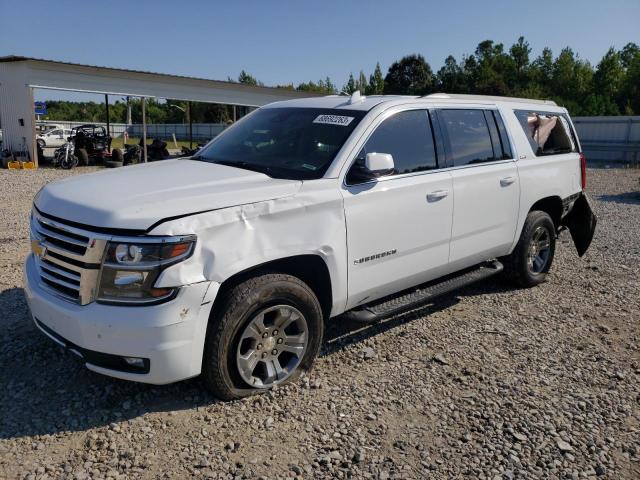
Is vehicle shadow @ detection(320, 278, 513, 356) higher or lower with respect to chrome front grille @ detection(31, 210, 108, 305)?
lower

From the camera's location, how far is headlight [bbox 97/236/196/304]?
9.74ft

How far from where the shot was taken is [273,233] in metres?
3.40

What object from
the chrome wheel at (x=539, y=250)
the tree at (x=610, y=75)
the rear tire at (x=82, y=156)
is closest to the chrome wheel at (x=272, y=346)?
the chrome wheel at (x=539, y=250)

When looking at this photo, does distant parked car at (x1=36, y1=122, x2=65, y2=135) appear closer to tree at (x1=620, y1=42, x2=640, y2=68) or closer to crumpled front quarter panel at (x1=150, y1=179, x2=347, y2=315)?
crumpled front quarter panel at (x1=150, y1=179, x2=347, y2=315)

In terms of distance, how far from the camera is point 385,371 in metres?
4.07

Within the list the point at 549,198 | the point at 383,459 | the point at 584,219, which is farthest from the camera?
the point at 584,219

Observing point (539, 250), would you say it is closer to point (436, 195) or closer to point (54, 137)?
point (436, 195)

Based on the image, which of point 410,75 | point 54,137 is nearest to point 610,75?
point 410,75

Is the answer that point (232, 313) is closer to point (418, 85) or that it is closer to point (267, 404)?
point (267, 404)

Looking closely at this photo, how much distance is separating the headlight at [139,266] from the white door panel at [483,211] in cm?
257

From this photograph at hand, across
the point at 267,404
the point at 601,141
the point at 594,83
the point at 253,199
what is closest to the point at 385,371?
the point at 267,404

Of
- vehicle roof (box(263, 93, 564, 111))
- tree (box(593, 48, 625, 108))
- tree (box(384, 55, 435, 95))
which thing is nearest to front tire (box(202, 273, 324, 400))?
vehicle roof (box(263, 93, 564, 111))

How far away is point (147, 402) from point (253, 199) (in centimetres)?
150

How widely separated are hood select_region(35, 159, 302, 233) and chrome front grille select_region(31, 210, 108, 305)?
8cm
